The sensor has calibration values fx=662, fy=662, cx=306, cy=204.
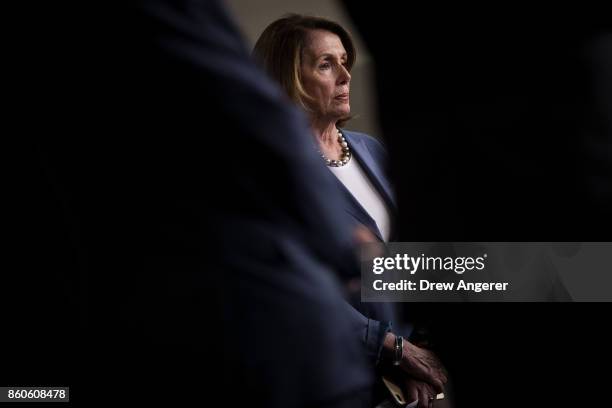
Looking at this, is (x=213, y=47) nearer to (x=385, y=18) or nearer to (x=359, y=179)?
(x=385, y=18)

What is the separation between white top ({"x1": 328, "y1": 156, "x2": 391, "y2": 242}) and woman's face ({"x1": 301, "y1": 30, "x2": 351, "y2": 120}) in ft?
0.35

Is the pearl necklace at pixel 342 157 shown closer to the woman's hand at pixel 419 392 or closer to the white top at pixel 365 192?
the white top at pixel 365 192

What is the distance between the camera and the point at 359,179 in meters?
1.13

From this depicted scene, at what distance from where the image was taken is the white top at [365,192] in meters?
1.10

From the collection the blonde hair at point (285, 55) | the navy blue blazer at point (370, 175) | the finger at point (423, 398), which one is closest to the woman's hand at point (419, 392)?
the finger at point (423, 398)

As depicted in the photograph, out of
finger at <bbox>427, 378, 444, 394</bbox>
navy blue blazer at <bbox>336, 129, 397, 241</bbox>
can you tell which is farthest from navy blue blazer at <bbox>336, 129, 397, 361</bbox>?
finger at <bbox>427, 378, 444, 394</bbox>

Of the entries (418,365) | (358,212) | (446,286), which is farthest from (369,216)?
(446,286)

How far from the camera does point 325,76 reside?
1170 millimetres

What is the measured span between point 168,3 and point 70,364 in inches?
6.3

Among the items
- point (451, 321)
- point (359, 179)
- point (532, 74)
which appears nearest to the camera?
point (532, 74)

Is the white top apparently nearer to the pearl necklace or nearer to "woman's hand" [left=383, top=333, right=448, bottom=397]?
the pearl necklace

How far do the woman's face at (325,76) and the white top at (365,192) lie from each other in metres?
0.11

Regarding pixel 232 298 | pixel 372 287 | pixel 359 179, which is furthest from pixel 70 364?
pixel 359 179

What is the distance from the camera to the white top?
3.61 feet
